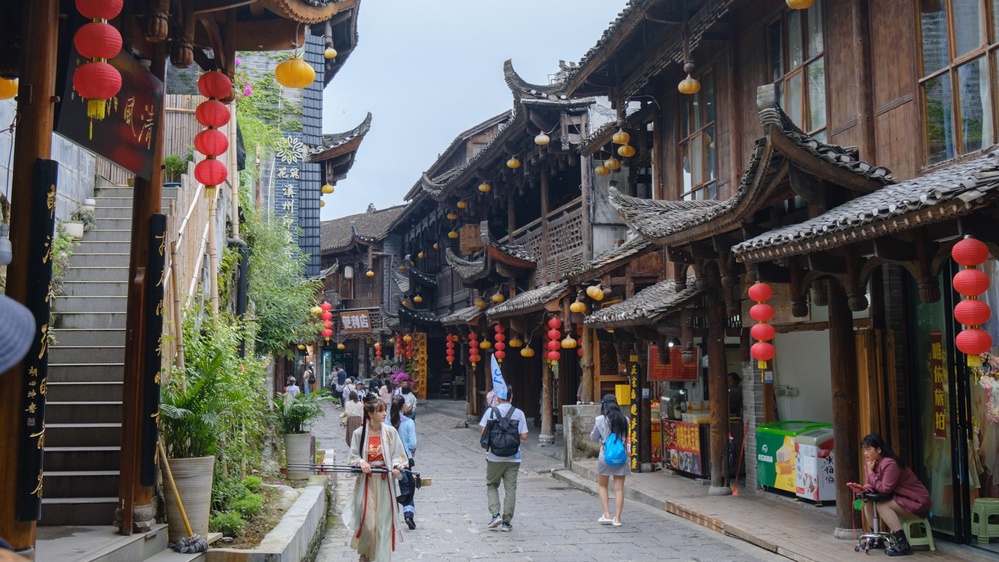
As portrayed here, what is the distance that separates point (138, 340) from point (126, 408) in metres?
0.51

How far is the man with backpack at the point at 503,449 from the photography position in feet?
33.8

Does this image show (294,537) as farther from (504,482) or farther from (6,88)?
(6,88)

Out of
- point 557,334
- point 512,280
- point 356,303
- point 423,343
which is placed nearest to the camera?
point 557,334

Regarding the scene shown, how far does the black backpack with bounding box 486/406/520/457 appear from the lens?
1027cm

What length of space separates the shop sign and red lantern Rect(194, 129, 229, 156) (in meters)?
35.0

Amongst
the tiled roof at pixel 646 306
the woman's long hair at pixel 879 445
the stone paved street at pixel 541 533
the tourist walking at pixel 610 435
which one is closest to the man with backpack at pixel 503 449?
the stone paved street at pixel 541 533

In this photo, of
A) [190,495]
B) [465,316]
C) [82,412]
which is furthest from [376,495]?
[465,316]

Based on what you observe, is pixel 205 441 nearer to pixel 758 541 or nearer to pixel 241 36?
pixel 241 36

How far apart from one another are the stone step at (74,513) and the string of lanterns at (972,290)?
675 centimetres

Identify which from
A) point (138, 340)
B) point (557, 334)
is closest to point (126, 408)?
point (138, 340)

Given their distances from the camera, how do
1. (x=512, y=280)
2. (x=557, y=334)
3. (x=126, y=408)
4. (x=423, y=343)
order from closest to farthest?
(x=126, y=408)
(x=557, y=334)
(x=512, y=280)
(x=423, y=343)

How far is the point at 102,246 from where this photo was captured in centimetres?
1075

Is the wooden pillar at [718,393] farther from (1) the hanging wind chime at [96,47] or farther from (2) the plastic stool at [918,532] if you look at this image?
(1) the hanging wind chime at [96,47]

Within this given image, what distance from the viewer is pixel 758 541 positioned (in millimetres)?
9297
